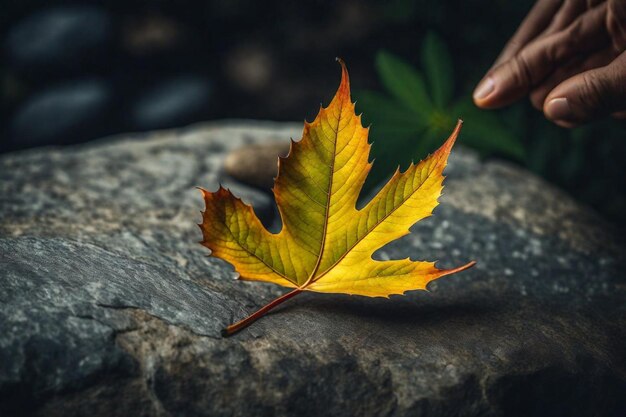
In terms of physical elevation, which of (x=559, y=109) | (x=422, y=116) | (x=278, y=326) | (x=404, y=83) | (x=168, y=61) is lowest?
(x=278, y=326)

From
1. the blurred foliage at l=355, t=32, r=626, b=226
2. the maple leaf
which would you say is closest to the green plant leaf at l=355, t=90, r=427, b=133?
the blurred foliage at l=355, t=32, r=626, b=226

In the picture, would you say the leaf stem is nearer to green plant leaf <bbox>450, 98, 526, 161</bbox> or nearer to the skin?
the skin

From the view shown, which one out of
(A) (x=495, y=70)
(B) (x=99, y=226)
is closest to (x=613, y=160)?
(A) (x=495, y=70)

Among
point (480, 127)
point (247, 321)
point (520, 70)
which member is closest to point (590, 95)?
point (520, 70)

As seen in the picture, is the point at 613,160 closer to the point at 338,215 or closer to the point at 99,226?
the point at 338,215

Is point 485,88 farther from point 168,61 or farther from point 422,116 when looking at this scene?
point 168,61

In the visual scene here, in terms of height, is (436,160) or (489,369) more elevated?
(436,160)
